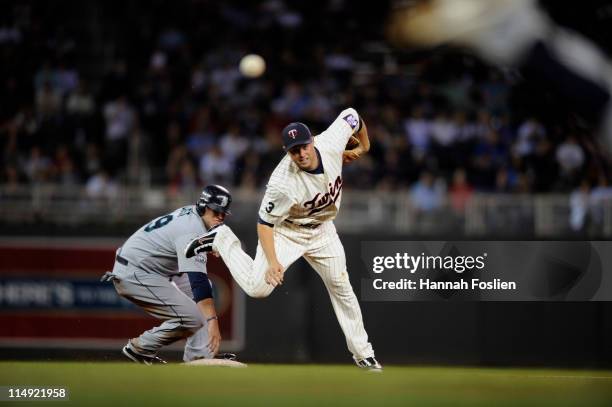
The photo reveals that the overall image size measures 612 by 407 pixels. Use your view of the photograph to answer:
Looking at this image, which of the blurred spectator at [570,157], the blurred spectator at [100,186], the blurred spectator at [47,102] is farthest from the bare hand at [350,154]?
the blurred spectator at [47,102]

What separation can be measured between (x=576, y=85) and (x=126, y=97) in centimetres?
1285

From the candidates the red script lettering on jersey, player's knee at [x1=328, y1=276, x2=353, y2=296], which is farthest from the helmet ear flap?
player's knee at [x1=328, y1=276, x2=353, y2=296]

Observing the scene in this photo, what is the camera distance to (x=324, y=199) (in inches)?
335

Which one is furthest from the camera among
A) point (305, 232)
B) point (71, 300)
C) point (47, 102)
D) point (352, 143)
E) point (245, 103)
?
point (245, 103)

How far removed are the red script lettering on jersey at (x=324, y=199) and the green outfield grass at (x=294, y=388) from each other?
1.42m

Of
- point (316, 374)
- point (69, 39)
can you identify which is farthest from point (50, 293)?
point (69, 39)

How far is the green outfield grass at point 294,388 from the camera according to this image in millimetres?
6473

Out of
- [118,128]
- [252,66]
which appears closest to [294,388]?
[118,128]

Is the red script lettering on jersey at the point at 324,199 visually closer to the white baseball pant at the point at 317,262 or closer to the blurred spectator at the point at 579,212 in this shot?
the white baseball pant at the point at 317,262

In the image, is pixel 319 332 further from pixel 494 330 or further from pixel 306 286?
pixel 494 330

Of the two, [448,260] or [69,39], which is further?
[69,39]

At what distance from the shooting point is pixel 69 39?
56.5 ft

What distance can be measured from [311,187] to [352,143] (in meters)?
1.00

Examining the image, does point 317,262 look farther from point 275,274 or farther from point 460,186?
point 460,186
